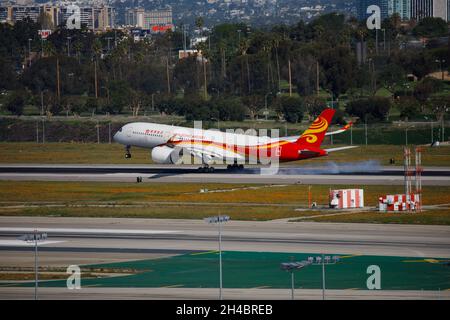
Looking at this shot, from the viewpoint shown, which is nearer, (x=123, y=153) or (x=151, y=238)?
(x=151, y=238)

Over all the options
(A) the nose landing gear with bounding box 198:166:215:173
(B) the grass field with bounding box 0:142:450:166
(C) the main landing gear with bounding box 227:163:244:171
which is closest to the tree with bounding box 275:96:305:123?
(B) the grass field with bounding box 0:142:450:166

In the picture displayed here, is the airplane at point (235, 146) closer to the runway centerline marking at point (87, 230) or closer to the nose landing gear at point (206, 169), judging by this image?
the nose landing gear at point (206, 169)

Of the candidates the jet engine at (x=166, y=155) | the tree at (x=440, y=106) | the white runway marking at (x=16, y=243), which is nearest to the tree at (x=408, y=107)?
the tree at (x=440, y=106)

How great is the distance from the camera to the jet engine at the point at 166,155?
343ft

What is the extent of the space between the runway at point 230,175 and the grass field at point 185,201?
3601 mm

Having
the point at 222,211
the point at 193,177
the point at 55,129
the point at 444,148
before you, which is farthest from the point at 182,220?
the point at 55,129

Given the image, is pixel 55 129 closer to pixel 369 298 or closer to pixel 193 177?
pixel 193 177

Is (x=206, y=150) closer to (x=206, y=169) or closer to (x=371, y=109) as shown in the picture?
(x=206, y=169)

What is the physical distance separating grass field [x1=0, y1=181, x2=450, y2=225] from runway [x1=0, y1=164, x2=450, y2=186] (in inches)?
142

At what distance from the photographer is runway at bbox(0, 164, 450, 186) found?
98.7 m

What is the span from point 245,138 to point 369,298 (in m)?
56.5

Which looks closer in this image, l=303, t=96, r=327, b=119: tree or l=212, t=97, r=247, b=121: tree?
l=212, t=97, r=247, b=121: tree

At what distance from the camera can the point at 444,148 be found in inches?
5113

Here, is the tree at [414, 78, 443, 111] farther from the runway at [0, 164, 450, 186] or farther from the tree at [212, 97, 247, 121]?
the runway at [0, 164, 450, 186]
